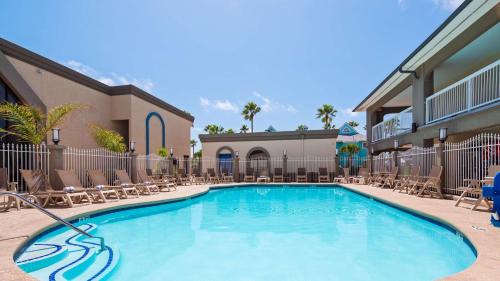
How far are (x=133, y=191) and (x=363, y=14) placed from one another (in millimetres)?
11882

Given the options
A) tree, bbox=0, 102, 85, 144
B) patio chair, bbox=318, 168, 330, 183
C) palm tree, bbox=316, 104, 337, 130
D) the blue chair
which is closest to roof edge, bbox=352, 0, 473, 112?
the blue chair

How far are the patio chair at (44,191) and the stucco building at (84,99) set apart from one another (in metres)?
5.19

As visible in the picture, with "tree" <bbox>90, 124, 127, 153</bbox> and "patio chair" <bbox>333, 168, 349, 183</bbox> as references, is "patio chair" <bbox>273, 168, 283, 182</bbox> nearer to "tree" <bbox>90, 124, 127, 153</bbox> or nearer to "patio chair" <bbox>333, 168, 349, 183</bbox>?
"patio chair" <bbox>333, 168, 349, 183</bbox>

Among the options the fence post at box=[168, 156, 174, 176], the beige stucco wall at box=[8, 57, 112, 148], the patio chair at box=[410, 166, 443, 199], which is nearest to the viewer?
the patio chair at box=[410, 166, 443, 199]

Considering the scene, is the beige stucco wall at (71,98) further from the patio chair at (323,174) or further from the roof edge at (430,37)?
the roof edge at (430,37)

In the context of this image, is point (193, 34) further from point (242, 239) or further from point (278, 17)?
point (242, 239)

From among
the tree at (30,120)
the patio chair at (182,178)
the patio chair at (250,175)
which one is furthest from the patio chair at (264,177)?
the tree at (30,120)

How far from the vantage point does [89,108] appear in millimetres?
15438

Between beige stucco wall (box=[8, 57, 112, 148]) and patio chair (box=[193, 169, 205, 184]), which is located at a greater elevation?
beige stucco wall (box=[8, 57, 112, 148])

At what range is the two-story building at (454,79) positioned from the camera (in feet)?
26.1

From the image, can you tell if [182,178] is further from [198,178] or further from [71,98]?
[71,98]

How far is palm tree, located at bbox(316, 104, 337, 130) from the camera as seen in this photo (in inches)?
1435

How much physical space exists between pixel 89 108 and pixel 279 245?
13916mm

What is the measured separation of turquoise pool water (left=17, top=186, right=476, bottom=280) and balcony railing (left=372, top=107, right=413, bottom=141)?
6.60 m
